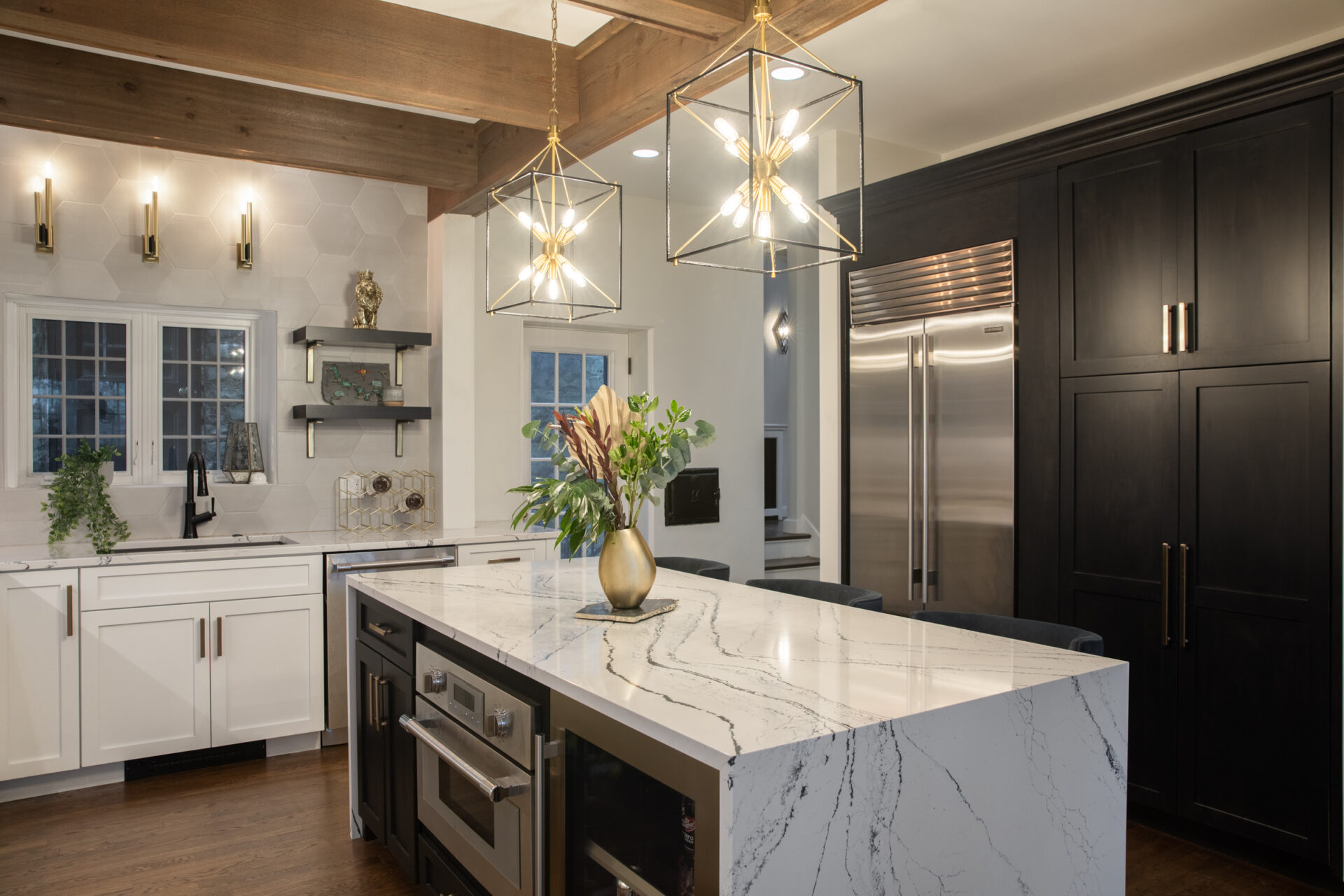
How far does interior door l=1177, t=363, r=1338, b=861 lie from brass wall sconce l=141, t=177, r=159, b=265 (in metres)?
4.07

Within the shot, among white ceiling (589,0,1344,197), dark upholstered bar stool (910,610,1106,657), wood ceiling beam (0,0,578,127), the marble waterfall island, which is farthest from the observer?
white ceiling (589,0,1344,197)

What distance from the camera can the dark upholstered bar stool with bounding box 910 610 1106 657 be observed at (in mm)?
1925

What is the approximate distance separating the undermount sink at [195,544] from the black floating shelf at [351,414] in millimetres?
478

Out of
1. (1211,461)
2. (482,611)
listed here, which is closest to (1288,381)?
(1211,461)

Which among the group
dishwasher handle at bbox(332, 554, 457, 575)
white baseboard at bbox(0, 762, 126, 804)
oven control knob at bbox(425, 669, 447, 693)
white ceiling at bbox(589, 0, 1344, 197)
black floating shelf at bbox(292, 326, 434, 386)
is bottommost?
white baseboard at bbox(0, 762, 126, 804)

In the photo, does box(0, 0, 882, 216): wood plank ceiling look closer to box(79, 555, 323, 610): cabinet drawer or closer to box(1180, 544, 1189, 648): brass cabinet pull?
box(79, 555, 323, 610): cabinet drawer

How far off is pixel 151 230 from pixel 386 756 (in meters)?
2.71

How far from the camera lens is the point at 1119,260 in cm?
305

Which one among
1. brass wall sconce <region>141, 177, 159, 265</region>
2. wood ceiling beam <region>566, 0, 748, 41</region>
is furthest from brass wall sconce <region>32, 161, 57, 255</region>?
wood ceiling beam <region>566, 0, 748, 41</region>

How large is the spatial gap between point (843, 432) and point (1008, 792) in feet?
8.59

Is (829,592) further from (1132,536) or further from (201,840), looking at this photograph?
(201,840)

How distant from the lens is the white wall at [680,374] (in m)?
4.96

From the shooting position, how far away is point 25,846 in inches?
117

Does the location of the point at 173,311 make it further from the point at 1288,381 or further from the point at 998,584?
the point at 1288,381
